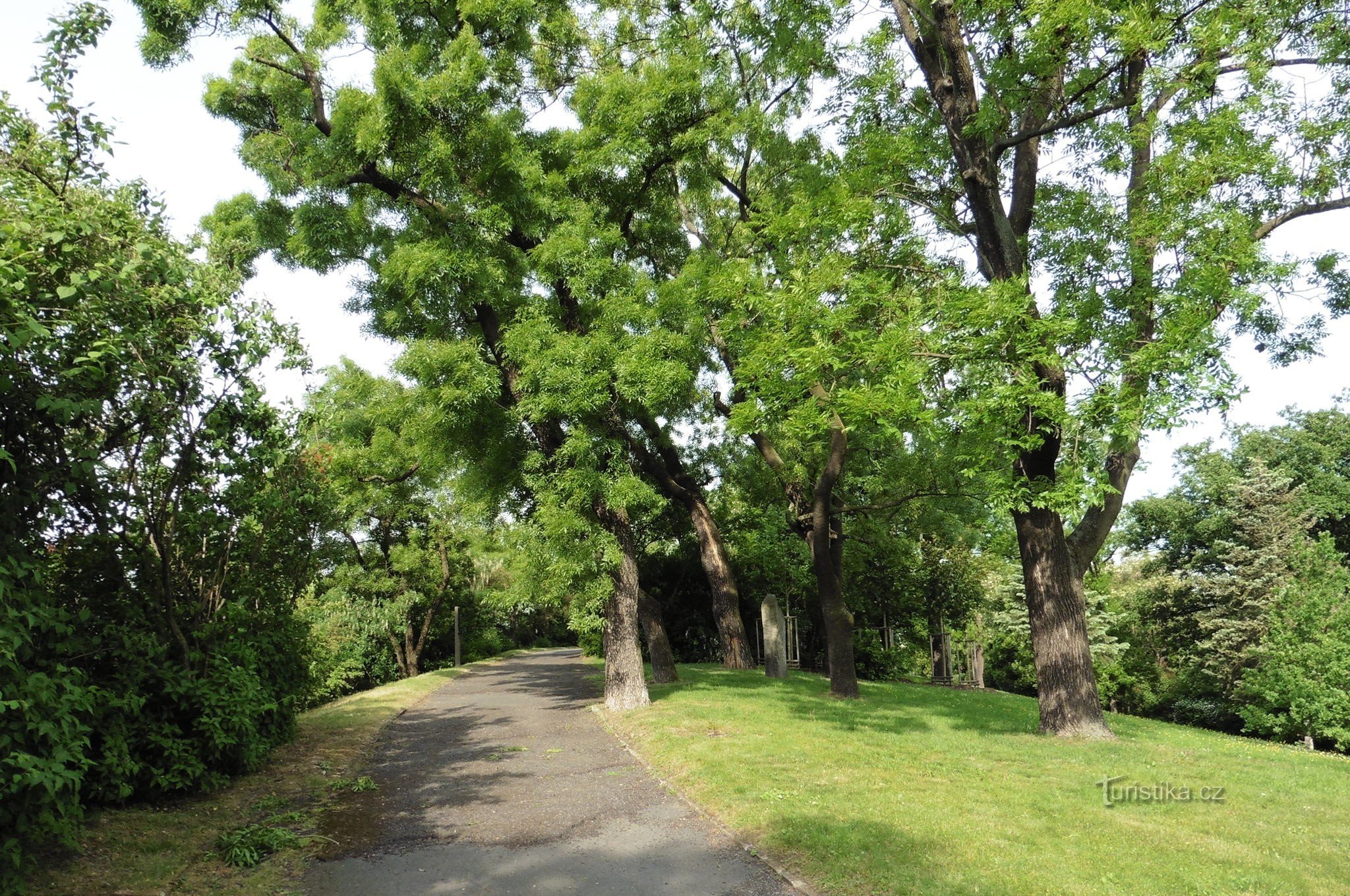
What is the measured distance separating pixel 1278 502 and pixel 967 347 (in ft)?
69.4

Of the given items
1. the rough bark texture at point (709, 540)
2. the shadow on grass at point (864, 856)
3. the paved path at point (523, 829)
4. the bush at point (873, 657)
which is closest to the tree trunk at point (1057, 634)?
the shadow on grass at point (864, 856)

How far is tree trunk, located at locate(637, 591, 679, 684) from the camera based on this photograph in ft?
57.1

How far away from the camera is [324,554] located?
416 inches

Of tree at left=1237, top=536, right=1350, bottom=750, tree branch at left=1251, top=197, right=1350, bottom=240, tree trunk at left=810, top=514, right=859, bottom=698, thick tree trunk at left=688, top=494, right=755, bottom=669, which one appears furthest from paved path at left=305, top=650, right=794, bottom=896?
tree at left=1237, top=536, right=1350, bottom=750

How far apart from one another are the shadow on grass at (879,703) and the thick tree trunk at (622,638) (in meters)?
1.04

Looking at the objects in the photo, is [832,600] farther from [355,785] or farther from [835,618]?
[355,785]

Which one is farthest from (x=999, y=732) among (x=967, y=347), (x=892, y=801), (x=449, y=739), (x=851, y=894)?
(x=449, y=739)

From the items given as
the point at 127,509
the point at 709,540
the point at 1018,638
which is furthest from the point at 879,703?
the point at 1018,638

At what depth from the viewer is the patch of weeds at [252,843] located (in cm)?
595

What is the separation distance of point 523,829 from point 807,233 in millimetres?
9784

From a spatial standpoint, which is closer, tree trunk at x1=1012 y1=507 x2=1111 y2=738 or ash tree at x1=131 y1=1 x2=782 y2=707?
tree trunk at x1=1012 y1=507 x2=1111 y2=738

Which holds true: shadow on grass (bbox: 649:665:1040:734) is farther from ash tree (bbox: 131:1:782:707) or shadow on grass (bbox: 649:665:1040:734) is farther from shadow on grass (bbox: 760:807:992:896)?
shadow on grass (bbox: 760:807:992:896)

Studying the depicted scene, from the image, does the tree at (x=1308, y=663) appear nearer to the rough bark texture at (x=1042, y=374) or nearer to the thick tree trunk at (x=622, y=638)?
the rough bark texture at (x=1042, y=374)

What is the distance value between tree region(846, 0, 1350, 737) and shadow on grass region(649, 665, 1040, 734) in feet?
5.72
